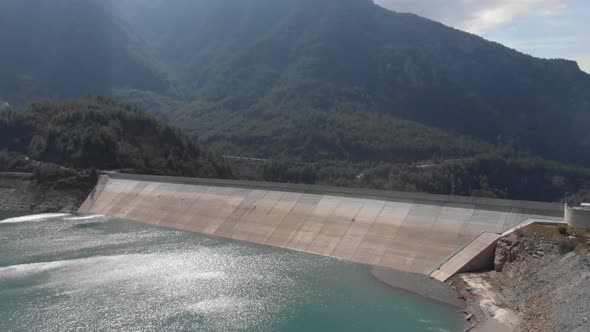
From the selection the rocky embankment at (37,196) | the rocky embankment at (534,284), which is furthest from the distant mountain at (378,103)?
the rocky embankment at (534,284)

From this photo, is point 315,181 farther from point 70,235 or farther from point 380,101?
point 380,101

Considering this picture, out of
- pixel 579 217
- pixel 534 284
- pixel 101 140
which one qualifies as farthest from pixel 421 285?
pixel 101 140

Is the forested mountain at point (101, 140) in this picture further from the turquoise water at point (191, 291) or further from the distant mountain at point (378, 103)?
the distant mountain at point (378, 103)

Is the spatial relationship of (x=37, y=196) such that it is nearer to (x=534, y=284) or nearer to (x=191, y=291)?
(x=191, y=291)

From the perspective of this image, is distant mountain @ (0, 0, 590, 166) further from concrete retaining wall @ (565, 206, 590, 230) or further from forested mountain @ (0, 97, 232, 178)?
concrete retaining wall @ (565, 206, 590, 230)

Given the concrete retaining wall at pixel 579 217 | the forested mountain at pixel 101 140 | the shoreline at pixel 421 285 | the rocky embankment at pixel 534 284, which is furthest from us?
the forested mountain at pixel 101 140

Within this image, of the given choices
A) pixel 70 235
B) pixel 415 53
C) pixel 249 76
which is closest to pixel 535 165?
pixel 415 53

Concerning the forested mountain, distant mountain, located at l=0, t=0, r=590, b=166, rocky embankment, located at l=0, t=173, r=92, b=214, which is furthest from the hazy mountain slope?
rocky embankment, located at l=0, t=173, r=92, b=214
